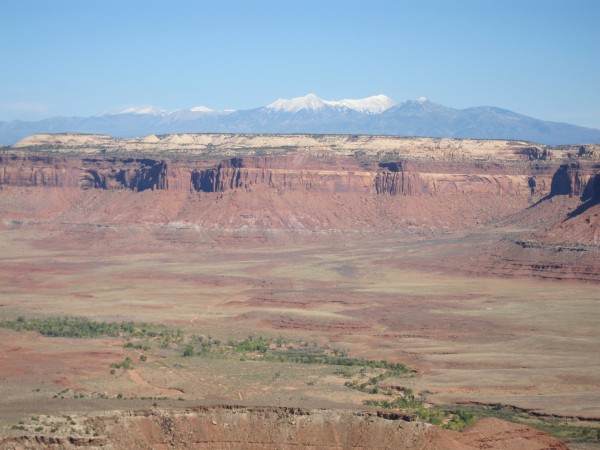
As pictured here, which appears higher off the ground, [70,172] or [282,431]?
[70,172]

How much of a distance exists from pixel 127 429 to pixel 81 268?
8242cm

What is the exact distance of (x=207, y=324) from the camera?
81.4 m

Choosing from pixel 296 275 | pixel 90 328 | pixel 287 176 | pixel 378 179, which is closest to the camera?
pixel 90 328

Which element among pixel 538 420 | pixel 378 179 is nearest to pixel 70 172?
pixel 378 179

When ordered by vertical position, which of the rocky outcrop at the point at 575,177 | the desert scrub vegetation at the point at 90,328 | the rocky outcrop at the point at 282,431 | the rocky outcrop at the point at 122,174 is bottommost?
the desert scrub vegetation at the point at 90,328

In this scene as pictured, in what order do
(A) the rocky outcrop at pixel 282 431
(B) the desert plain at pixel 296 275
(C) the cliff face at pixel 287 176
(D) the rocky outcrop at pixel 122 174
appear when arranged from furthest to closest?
(D) the rocky outcrop at pixel 122 174, (C) the cliff face at pixel 287 176, (B) the desert plain at pixel 296 275, (A) the rocky outcrop at pixel 282 431

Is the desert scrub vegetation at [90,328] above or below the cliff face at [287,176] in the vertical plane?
below

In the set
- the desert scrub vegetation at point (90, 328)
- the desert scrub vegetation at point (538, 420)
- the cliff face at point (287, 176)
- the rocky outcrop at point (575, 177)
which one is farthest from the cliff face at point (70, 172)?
the desert scrub vegetation at point (538, 420)

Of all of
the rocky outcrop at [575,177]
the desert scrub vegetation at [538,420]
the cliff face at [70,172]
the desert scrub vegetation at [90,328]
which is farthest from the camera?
the cliff face at [70,172]

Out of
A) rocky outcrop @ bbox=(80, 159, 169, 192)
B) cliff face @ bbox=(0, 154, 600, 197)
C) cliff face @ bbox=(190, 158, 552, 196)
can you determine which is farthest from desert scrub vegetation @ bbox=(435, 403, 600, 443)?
rocky outcrop @ bbox=(80, 159, 169, 192)

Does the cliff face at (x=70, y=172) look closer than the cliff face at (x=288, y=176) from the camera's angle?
No

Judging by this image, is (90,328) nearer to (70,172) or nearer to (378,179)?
(378,179)

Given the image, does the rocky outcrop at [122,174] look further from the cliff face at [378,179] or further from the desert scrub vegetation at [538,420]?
the desert scrub vegetation at [538,420]

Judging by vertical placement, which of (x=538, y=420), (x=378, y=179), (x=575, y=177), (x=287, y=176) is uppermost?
(x=575, y=177)
